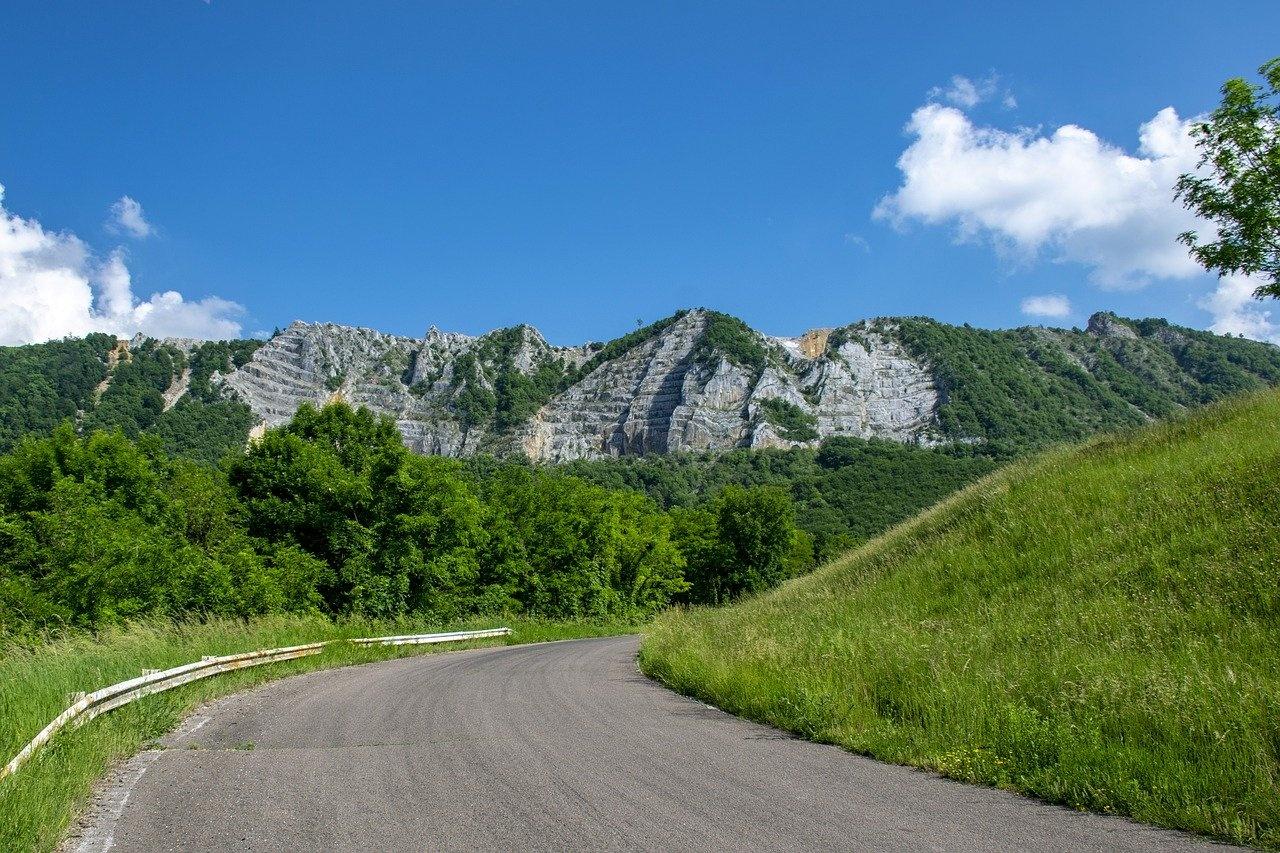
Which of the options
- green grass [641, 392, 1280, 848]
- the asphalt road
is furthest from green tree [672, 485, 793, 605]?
the asphalt road

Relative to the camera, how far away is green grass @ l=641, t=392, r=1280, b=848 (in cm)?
603

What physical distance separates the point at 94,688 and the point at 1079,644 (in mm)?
11628

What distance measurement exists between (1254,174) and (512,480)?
50026 millimetres

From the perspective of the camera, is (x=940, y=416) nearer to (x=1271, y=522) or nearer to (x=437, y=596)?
(x=437, y=596)

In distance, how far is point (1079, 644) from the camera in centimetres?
920

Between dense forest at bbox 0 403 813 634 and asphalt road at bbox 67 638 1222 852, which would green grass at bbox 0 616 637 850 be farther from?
dense forest at bbox 0 403 813 634

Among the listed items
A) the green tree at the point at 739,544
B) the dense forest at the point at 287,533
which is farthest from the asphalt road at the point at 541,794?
the green tree at the point at 739,544

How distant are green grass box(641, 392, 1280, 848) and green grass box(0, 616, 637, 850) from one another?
678cm

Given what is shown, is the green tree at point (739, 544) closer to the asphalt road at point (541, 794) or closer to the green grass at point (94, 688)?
the green grass at point (94, 688)

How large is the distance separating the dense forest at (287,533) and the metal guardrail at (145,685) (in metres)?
3.06

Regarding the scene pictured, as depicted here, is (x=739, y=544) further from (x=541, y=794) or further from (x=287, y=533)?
(x=541, y=794)

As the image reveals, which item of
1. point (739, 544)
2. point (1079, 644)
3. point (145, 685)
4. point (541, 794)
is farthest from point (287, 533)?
point (739, 544)

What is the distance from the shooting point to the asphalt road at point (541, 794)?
4915 mm

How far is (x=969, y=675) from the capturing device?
8.65 metres
